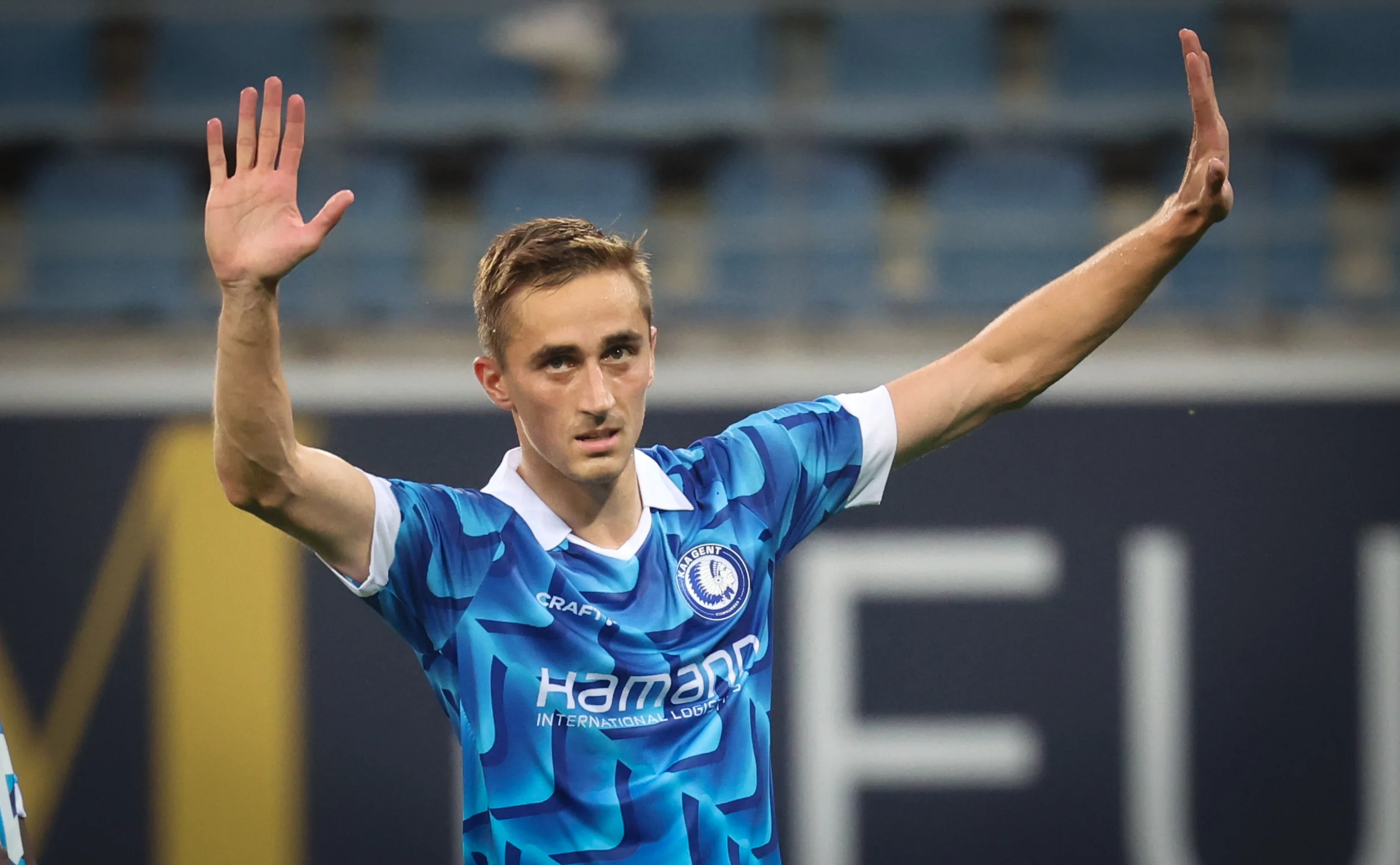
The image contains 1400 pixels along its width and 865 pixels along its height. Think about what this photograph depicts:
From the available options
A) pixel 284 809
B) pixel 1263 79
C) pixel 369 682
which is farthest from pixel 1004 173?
pixel 284 809

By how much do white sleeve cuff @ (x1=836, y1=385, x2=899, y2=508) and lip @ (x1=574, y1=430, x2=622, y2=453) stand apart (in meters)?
0.52

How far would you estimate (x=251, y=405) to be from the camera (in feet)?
6.12

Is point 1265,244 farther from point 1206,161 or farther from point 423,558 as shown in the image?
point 423,558

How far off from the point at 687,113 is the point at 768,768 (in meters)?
4.53

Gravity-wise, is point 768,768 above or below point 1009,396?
below

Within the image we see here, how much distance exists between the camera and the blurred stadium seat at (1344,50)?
6227 mm

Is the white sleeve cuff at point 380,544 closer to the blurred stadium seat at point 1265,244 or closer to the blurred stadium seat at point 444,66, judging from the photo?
the blurred stadium seat at point 1265,244

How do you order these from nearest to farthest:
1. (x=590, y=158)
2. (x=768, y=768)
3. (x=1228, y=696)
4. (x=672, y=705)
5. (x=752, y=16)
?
(x=672, y=705)
(x=768, y=768)
(x=1228, y=696)
(x=590, y=158)
(x=752, y=16)

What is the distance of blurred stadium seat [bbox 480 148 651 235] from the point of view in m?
6.18

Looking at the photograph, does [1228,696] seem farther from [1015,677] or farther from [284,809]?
[284,809]

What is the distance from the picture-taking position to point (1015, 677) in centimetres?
470

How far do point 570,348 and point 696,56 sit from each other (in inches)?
193

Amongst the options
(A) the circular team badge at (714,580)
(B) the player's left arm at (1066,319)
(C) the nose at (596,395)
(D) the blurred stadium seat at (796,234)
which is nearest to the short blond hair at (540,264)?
(C) the nose at (596,395)

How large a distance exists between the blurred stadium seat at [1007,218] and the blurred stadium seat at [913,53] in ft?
1.90
